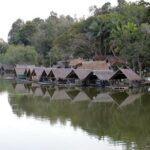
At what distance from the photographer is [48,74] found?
45.3 meters

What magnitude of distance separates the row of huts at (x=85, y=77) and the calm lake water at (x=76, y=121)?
4.73m

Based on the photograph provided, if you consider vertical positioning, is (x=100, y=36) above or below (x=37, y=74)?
above

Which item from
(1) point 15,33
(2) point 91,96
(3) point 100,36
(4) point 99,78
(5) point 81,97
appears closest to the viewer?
(5) point 81,97

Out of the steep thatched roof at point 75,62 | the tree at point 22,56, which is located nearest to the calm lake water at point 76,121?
the steep thatched roof at point 75,62

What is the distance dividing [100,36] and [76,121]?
1342 inches

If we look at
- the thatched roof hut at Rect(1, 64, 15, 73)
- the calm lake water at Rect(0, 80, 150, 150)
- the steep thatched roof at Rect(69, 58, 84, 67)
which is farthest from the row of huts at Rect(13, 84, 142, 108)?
the thatched roof hut at Rect(1, 64, 15, 73)

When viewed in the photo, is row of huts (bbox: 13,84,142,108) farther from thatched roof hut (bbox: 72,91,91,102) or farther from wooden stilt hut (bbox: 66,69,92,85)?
wooden stilt hut (bbox: 66,69,92,85)

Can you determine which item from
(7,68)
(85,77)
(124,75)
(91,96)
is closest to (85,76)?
(85,77)

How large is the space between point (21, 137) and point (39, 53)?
55.5 meters

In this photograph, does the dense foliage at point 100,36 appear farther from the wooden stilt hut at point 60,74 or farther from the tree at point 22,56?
the wooden stilt hut at point 60,74

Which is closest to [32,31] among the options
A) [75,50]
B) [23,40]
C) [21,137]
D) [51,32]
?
[23,40]

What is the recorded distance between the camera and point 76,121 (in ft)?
69.8

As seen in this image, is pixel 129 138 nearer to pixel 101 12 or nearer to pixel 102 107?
pixel 102 107

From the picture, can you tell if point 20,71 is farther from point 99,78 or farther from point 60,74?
point 99,78
